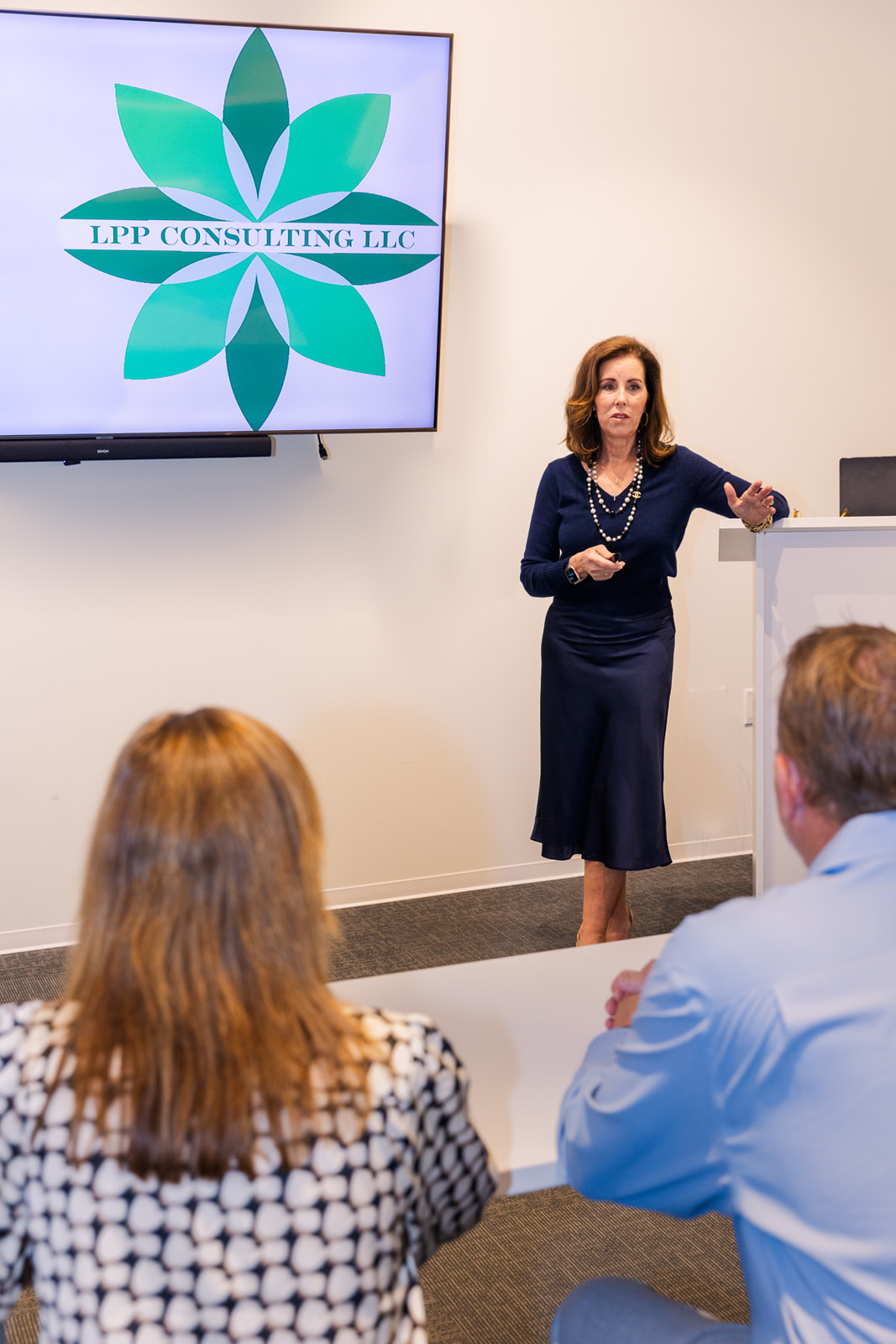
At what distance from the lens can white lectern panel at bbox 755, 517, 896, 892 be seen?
2.75 meters

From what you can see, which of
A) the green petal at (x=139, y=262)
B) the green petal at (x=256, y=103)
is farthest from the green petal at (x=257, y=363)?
the green petal at (x=256, y=103)

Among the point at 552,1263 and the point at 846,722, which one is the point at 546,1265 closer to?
the point at 552,1263

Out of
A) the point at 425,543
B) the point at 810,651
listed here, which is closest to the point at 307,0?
the point at 425,543

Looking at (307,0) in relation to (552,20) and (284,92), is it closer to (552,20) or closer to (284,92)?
(284,92)

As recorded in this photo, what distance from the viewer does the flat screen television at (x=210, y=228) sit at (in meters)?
3.06

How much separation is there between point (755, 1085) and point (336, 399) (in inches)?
109

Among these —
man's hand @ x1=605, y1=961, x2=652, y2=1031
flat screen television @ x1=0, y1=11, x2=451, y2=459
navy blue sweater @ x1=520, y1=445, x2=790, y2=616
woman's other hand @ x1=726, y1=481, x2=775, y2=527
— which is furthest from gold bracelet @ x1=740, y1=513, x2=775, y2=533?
man's hand @ x1=605, y1=961, x2=652, y2=1031

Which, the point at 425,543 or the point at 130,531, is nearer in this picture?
the point at 130,531

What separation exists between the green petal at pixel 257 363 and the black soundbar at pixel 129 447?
0.24 feet

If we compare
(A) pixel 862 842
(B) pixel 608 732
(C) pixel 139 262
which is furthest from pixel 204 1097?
(C) pixel 139 262

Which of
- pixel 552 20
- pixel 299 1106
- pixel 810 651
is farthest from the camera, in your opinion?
pixel 552 20

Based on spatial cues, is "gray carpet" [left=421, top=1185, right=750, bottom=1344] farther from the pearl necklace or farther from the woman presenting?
the pearl necklace

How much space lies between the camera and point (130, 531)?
3.50 metres

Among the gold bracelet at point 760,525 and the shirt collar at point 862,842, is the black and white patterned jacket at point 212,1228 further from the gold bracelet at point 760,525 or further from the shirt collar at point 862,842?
the gold bracelet at point 760,525
